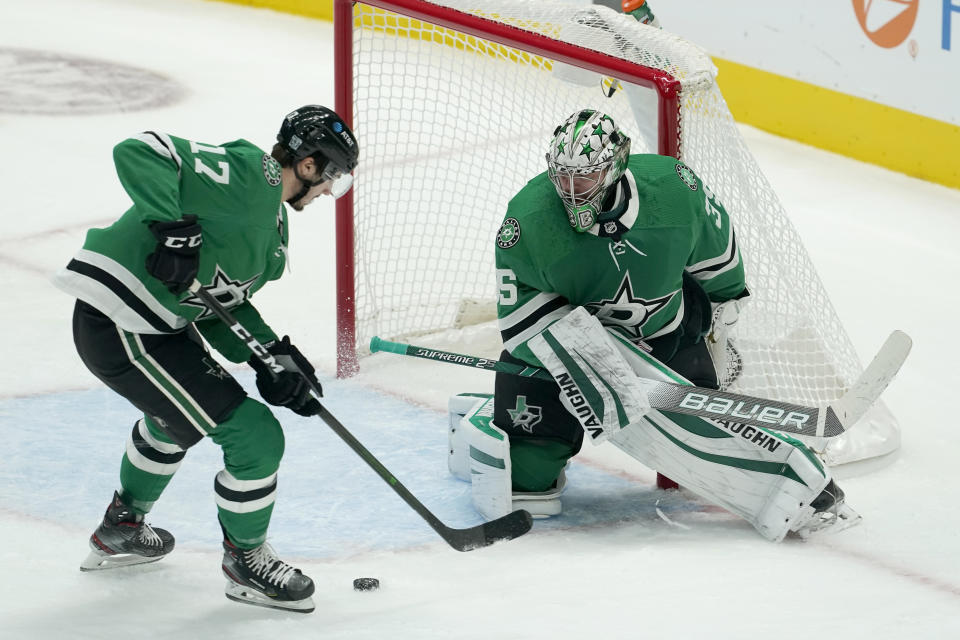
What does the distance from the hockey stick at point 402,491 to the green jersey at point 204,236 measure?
0.06 metres

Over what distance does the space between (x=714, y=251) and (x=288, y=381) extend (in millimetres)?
1047

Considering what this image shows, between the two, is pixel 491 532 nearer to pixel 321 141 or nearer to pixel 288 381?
pixel 288 381

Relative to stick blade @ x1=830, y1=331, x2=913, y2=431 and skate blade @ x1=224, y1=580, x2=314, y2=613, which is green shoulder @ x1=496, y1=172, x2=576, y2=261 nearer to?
stick blade @ x1=830, y1=331, x2=913, y2=431

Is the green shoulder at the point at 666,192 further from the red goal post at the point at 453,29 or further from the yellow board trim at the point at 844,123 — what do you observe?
the yellow board trim at the point at 844,123

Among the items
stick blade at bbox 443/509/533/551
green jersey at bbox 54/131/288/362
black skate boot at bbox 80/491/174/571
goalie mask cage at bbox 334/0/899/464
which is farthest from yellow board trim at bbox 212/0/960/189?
black skate boot at bbox 80/491/174/571

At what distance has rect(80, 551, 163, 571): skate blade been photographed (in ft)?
8.97

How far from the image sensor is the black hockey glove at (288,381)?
2518 mm

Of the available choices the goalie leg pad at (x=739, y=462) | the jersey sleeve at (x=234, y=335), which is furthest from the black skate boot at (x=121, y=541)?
the goalie leg pad at (x=739, y=462)

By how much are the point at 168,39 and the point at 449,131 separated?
2743mm

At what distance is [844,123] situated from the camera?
5.89m

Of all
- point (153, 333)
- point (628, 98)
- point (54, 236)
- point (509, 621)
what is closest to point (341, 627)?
point (509, 621)

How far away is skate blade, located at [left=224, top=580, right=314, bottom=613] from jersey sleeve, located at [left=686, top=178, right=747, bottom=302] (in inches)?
44.6

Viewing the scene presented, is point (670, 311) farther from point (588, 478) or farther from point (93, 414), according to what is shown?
point (93, 414)

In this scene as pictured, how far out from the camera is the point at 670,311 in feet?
9.81
